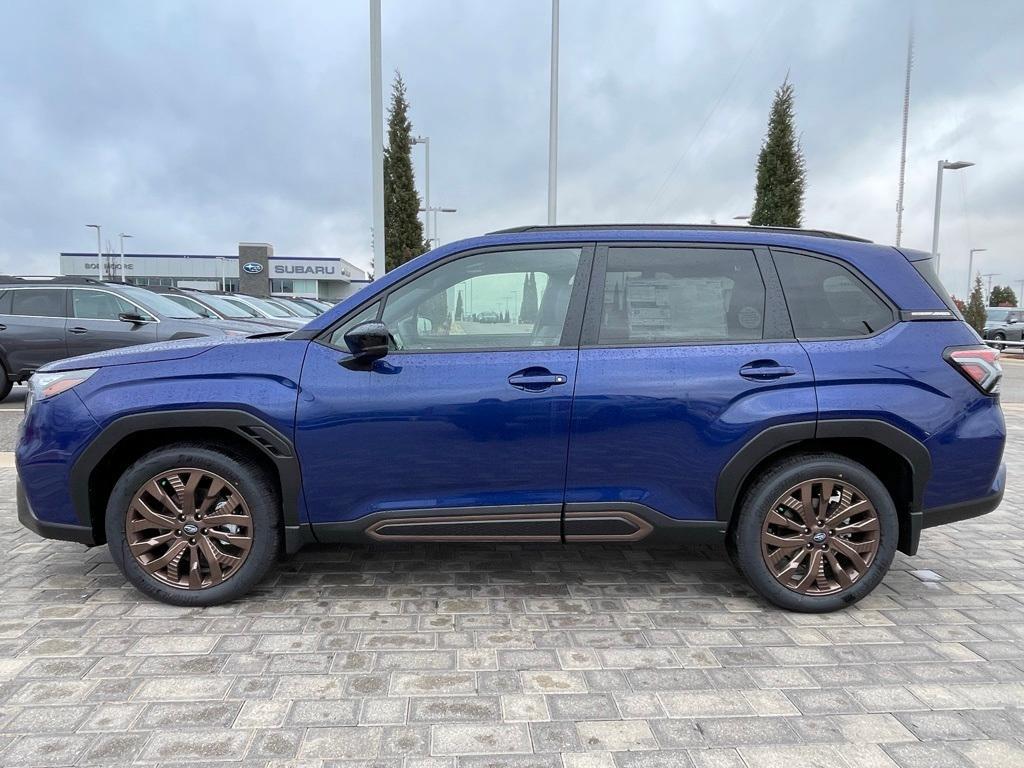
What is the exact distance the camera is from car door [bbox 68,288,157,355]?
8797 mm

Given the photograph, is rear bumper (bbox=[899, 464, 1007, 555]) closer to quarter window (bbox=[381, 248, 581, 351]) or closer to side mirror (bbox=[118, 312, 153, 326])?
quarter window (bbox=[381, 248, 581, 351])

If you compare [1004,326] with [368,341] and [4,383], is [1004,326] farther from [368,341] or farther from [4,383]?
[4,383]

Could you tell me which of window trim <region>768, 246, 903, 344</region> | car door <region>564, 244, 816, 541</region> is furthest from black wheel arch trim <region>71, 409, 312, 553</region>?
window trim <region>768, 246, 903, 344</region>

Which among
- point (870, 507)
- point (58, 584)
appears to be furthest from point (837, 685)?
point (58, 584)

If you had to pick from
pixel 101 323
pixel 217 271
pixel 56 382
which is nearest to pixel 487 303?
pixel 56 382

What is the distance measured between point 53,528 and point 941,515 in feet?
14.0

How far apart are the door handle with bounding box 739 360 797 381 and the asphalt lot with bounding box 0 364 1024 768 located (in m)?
1.17

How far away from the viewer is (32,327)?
29.6 ft

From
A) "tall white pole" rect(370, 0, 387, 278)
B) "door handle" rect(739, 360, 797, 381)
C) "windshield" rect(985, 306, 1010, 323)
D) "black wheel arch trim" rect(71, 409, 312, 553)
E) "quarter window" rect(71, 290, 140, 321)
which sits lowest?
"black wheel arch trim" rect(71, 409, 312, 553)

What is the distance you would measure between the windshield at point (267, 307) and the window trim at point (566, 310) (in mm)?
11540

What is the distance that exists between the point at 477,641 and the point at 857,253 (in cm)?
260

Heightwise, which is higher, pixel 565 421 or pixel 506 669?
pixel 565 421

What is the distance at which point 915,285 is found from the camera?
3.08 metres

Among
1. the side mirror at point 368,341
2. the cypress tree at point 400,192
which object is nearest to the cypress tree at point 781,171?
the cypress tree at point 400,192
